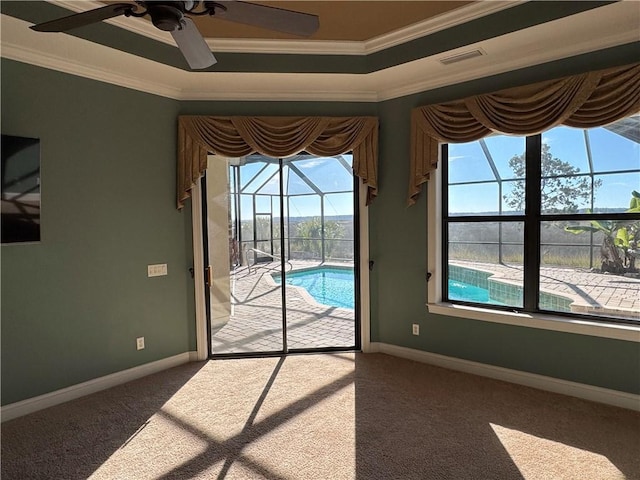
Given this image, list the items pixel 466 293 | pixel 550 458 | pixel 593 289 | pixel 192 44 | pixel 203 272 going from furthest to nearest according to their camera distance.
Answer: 1. pixel 203 272
2. pixel 466 293
3. pixel 593 289
4. pixel 550 458
5. pixel 192 44

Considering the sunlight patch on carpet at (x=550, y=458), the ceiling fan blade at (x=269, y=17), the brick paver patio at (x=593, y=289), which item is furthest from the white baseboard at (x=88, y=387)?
the brick paver patio at (x=593, y=289)

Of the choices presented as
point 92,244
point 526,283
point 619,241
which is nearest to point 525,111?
point 619,241

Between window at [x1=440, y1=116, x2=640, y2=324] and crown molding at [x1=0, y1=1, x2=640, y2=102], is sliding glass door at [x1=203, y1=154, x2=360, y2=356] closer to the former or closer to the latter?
crown molding at [x1=0, y1=1, x2=640, y2=102]

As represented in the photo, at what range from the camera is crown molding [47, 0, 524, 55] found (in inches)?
108

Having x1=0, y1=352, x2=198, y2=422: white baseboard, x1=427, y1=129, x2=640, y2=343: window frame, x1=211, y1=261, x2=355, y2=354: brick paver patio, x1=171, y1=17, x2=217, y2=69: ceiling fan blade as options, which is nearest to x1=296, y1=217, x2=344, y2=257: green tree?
x1=211, y1=261, x2=355, y2=354: brick paver patio

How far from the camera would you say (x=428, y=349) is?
12.7ft

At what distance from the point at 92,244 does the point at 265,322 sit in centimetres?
184

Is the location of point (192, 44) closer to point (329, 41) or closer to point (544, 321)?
point (329, 41)

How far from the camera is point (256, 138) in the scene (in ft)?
12.3

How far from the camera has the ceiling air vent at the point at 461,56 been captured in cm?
307

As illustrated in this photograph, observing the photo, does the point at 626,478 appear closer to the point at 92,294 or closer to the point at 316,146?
the point at 316,146

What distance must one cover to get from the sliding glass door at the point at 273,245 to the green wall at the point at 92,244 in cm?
35

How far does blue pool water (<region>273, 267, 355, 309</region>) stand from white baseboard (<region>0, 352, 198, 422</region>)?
1285 millimetres

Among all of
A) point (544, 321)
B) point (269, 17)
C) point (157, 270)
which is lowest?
point (544, 321)
